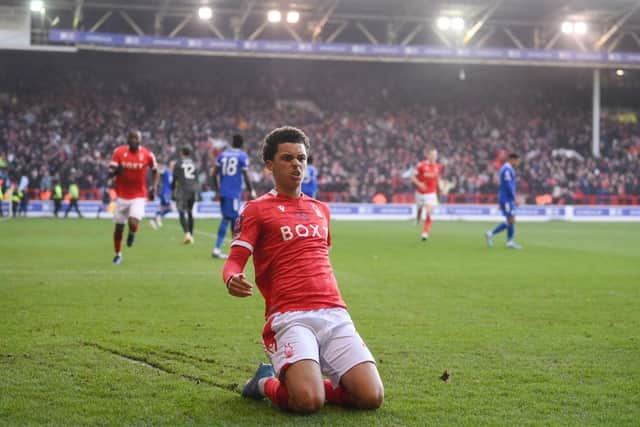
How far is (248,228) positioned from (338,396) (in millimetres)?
1193

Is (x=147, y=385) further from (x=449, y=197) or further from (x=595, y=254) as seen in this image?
(x=449, y=197)

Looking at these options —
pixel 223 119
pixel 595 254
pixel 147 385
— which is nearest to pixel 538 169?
pixel 223 119

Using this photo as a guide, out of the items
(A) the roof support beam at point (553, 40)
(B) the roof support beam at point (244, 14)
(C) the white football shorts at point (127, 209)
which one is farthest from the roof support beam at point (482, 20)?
(C) the white football shorts at point (127, 209)

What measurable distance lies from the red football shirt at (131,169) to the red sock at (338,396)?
9221mm

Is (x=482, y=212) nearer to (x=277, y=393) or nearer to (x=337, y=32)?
(x=337, y=32)

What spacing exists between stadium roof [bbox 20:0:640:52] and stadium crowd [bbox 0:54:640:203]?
291 cm

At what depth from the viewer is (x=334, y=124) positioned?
1724 inches

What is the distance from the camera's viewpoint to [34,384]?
529 centimetres

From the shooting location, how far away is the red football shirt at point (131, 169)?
529 inches

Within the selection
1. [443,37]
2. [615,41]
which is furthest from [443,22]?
[615,41]

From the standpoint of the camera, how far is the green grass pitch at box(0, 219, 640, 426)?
188 inches

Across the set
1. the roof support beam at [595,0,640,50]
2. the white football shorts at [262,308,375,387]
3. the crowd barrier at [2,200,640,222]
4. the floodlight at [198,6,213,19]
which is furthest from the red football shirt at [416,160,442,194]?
the roof support beam at [595,0,640,50]

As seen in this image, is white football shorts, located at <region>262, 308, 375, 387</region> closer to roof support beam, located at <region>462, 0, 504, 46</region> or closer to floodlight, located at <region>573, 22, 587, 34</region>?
roof support beam, located at <region>462, 0, 504, 46</region>

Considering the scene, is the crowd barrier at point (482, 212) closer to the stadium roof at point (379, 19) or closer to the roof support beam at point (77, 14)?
the stadium roof at point (379, 19)
